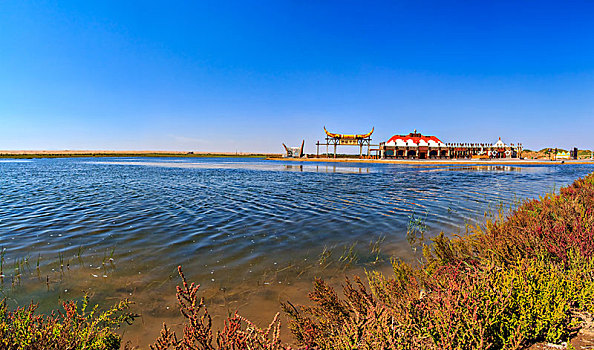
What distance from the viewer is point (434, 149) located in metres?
77.7

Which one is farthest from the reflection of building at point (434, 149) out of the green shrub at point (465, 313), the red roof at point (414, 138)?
the green shrub at point (465, 313)

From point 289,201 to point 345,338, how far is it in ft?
46.0

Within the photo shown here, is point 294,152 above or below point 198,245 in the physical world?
above

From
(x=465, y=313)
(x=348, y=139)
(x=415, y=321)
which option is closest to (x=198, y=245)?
(x=415, y=321)

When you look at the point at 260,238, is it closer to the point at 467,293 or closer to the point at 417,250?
the point at 417,250

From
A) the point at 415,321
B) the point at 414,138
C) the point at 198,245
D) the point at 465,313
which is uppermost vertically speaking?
the point at 414,138

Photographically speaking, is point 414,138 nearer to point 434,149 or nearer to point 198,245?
point 434,149

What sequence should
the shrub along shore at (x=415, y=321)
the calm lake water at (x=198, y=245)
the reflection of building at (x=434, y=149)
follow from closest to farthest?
the shrub along shore at (x=415, y=321) < the calm lake water at (x=198, y=245) < the reflection of building at (x=434, y=149)

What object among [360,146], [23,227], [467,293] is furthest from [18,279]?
[360,146]

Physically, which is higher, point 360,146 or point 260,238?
point 360,146

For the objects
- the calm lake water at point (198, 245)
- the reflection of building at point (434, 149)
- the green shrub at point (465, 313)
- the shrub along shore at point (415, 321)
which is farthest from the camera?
the reflection of building at point (434, 149)

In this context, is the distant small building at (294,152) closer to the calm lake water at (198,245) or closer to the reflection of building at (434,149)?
the reflection of building at (434,149)

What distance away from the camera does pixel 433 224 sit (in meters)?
10.9

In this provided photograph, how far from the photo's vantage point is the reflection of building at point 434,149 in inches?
3024
